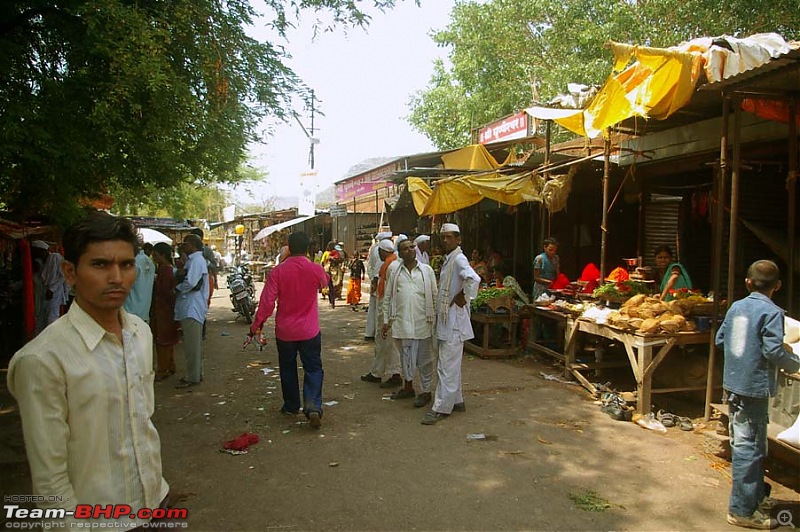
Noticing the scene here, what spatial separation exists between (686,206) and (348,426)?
7.06 metres

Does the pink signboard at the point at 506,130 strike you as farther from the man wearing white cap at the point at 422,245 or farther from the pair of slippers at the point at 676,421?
the pair of slippers at the point at 676,421

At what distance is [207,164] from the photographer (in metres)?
7.94

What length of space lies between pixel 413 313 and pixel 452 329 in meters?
0.51

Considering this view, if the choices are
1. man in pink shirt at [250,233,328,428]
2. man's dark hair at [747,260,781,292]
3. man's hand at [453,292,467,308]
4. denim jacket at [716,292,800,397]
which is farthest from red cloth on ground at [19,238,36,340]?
man's dark hair at [747,260,781,292]

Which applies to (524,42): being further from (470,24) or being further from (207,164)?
(207,164)

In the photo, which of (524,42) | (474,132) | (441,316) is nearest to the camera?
(441,316)

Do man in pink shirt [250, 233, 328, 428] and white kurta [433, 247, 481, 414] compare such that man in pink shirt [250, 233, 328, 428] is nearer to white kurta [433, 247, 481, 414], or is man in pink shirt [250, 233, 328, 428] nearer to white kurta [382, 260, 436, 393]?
white kurta [382, 260, 436, 393]

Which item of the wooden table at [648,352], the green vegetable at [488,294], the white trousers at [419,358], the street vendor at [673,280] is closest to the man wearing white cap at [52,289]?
the white trousers at [419,358]

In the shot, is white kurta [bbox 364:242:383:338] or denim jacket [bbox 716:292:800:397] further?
white kurta [bbox 364:242:383:338]

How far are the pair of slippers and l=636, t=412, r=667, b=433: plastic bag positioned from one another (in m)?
0.06

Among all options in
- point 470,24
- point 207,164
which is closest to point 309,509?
point 207,164

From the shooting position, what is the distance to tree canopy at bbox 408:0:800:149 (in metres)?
14.2

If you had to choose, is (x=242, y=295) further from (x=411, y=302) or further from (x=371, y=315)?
(x=411, y=302)

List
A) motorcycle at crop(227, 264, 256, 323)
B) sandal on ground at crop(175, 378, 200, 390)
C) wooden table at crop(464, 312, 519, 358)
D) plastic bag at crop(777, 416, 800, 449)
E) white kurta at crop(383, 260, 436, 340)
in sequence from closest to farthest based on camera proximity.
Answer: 1. plastic bag at crop(777, 416, 800, 449)
2. white kurta at crop(383, 260, 436, 340)
3. sandal on ground at crop(175, 378, 200, 390)
4. wooden table at crop(464, 312, 519, 358)
5. motorcycle at crop(227, 264, 256, 323)
